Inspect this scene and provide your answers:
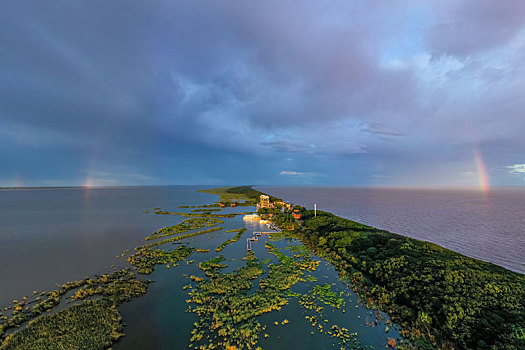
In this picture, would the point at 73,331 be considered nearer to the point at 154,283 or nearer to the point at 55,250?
the point at 154,283

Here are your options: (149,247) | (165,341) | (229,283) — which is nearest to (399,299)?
(229,283)

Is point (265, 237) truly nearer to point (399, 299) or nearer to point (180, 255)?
point (180, 255)

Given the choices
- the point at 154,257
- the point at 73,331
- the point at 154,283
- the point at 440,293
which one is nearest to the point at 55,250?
the point at 154,257

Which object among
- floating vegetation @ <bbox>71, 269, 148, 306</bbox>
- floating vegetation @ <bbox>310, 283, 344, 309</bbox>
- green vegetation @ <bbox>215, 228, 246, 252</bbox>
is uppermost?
green vegetation @ <bbox>215, 228, 246, 252</bbox>

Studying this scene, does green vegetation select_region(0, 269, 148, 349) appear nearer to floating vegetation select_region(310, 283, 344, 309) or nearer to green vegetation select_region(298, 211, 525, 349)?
floating vegetation select_region(310, 283, 344, 309)

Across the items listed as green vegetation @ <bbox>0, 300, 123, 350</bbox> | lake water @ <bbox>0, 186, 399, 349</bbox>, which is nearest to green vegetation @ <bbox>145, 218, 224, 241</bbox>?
lake water @ <bbox>0, 186, 399, 349</bbox>

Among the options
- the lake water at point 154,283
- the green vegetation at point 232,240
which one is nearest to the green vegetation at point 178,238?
the lake water at point 154,283

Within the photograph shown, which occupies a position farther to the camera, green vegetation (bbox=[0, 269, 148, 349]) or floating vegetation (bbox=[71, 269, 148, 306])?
floating vegetation (bbox=[71, 269, 148, 306])
